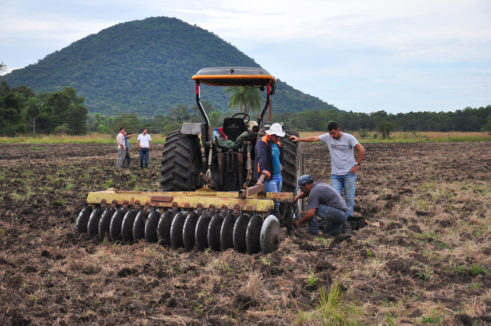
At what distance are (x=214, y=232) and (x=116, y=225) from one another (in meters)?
1.41

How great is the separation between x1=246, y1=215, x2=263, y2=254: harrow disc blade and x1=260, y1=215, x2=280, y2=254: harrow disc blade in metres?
0.14

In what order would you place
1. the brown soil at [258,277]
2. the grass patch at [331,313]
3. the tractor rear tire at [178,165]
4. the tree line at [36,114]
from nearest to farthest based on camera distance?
the grass patch at [331,313] → the brown soil at [258,277] → the tractor rear tire at [178,165] → the tree line at [36,114]

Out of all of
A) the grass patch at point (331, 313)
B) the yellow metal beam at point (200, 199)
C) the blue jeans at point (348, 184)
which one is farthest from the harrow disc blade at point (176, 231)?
the blue jeans at point (348, 184)

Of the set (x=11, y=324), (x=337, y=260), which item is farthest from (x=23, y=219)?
(x=337, y=260)

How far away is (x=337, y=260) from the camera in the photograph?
5.28 metres

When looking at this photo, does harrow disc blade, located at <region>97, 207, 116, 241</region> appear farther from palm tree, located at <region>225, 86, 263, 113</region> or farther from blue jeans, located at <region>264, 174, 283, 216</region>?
palm tree, located at <region>225, 86, 263, 113</region>

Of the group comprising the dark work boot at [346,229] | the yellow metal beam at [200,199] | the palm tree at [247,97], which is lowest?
the dark work boot at [346,229]

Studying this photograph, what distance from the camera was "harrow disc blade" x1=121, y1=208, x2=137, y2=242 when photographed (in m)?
6.23

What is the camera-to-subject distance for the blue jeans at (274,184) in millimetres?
6797

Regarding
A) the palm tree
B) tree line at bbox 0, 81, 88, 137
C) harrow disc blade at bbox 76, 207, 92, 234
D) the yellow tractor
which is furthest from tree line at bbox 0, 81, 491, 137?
harrow disc blade at bbox 76, 207, 92, 234

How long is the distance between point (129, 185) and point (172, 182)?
232 inches

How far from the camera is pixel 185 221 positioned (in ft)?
19.3

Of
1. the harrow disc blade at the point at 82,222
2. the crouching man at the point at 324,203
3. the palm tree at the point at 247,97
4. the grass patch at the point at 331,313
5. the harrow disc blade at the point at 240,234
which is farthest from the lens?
the palm tree at the point at 247,97

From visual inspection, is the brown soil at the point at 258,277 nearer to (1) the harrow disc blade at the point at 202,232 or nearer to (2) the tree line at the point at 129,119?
(1) the harrow disc blade at the point at 202,232
